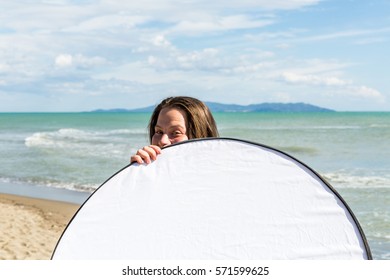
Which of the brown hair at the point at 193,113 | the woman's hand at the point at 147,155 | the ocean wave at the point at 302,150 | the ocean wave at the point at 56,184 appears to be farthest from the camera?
the ocean wave at the point at 302,150

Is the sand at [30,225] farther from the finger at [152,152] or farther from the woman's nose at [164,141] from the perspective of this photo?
the finger at [152,152]

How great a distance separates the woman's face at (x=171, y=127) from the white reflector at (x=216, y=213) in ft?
0.86

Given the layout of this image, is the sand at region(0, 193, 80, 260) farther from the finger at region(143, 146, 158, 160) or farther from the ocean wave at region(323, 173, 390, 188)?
the ocean wave at region(323, 173, 390, 188)

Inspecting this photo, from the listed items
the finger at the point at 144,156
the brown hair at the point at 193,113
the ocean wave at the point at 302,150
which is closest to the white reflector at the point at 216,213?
the finger at the point at 144,156

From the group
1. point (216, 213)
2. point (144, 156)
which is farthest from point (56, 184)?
point (216, 213)

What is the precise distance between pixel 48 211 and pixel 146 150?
774cm

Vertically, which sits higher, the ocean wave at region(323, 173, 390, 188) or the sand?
the ocean wave at region(323, 173, 390, 188)

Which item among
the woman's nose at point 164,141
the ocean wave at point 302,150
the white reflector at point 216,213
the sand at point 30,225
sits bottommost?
the sand at point 30,225

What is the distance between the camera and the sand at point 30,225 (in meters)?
7.26

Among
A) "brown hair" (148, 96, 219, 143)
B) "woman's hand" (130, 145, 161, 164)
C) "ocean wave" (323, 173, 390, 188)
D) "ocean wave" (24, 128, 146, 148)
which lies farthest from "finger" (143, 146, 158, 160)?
"ocean wave" (24, 128, 146, 148)

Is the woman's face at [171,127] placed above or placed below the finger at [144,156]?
above

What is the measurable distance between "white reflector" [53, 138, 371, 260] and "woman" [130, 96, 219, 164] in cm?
27

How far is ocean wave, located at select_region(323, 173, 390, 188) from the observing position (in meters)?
12.1

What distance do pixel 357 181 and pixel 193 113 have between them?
10.7 metres
